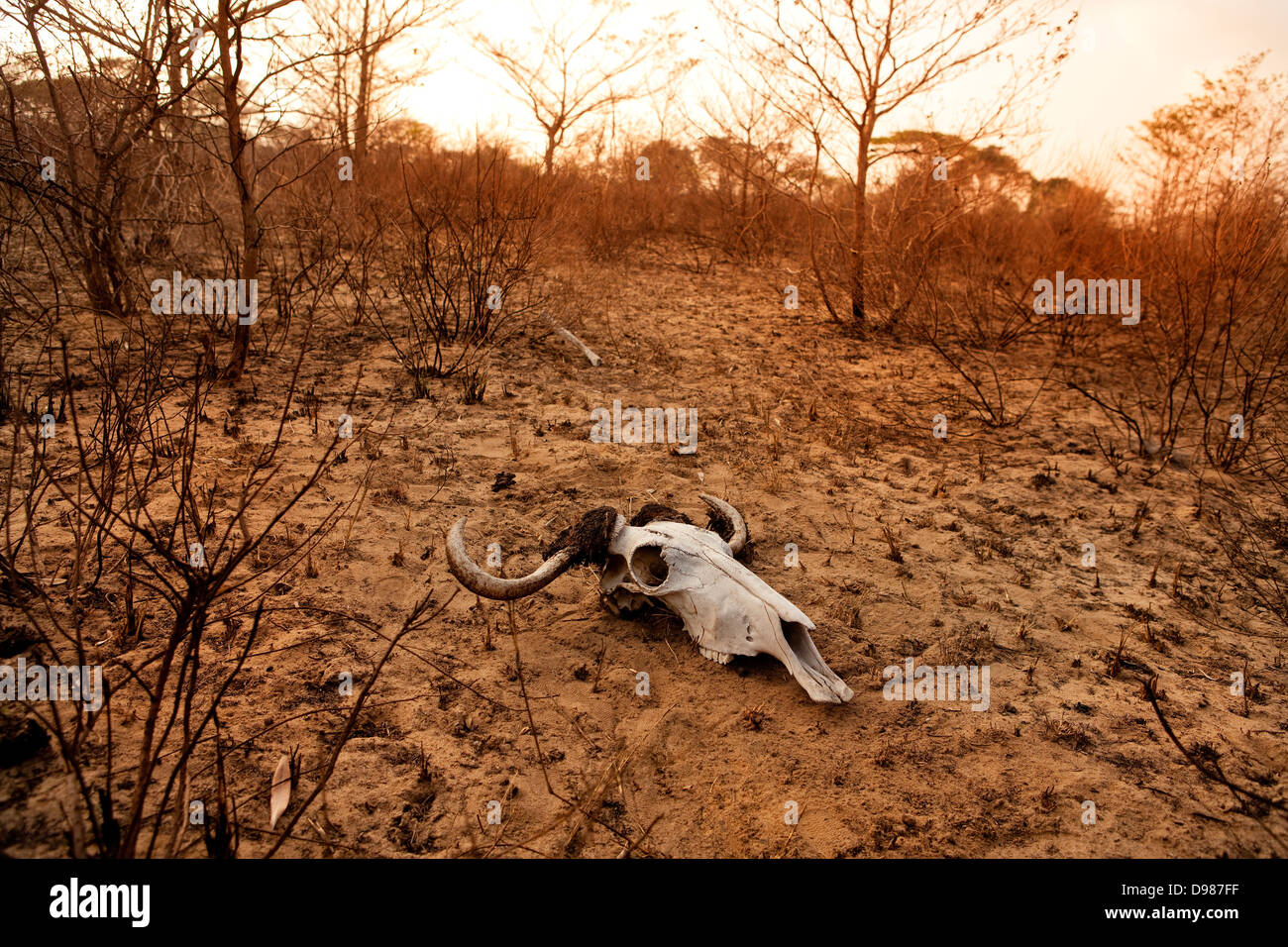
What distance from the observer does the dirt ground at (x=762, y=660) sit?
228 centimetres

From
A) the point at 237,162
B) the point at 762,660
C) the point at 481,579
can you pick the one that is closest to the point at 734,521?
the point at 762,660

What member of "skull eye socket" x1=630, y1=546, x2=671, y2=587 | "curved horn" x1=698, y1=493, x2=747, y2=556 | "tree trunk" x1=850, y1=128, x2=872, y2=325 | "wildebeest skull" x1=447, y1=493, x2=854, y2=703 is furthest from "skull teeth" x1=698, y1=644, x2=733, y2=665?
"tree trunk" x1=850, y1=128, x2=872, y2=325

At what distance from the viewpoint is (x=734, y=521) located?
141 inches

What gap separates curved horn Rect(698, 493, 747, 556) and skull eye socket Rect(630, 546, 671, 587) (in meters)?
0.36

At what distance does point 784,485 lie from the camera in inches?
178

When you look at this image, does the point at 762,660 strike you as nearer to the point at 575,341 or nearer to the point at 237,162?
the point at 575,341

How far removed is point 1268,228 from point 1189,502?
6.25ft

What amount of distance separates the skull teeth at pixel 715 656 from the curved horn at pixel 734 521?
1.75ft

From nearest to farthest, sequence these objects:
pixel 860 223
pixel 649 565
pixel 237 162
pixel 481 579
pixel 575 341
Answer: pixel 481 579 < pixel 649 565 < pixel 237 162 < pixel 575 341 < pixel 860 223

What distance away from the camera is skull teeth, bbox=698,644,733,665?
2945 mm

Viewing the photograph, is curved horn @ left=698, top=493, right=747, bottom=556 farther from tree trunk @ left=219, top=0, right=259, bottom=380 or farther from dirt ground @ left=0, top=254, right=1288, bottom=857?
tree trunk @ left=219, top=0, right=259, bottom=380

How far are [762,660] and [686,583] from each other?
1.35 feet

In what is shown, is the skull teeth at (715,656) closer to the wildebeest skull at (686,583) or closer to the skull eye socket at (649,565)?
the wildebeest skull at (686,583)
